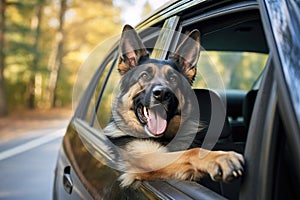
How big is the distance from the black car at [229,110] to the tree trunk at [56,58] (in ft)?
71.8

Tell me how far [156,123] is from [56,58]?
25.2 m

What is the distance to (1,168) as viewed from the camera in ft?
25.3

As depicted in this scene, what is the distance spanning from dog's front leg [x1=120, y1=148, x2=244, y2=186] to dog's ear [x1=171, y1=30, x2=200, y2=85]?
57 centimetres

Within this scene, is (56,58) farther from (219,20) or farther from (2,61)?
(219,20)

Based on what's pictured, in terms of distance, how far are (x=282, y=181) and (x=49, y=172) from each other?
22.2 feet

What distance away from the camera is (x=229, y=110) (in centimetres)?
468

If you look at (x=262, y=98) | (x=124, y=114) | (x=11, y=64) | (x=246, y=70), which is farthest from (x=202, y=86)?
(x=11, y=64)

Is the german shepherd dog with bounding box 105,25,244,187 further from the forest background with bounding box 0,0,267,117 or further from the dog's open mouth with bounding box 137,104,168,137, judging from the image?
the forest background with bounding box 0,0,267,117

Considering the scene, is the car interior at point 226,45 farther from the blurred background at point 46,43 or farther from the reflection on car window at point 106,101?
the blurred background at point 46,43

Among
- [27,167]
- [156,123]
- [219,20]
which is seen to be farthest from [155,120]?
[27,167]

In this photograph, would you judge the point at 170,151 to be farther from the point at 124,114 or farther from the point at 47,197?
the point at 47,197

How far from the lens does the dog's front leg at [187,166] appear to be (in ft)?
5.02

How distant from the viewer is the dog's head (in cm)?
236

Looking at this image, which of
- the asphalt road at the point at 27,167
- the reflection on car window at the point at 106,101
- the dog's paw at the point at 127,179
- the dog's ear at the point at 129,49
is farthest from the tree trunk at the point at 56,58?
the dog's paw at the point at 127,179
